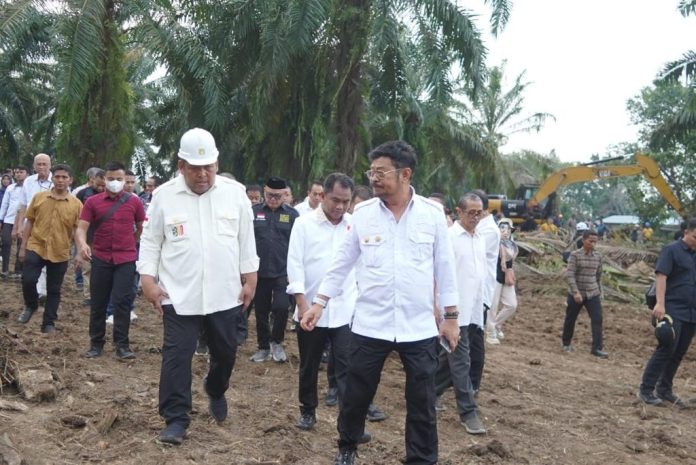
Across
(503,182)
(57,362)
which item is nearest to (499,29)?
(57,362)

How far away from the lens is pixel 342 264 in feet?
16.5

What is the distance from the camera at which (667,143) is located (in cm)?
2086

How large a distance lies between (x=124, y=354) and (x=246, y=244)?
9.08ft

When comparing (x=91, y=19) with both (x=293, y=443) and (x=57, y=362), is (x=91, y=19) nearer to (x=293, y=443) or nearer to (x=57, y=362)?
(x=57, y=362)

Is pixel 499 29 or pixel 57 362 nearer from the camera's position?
pixel 57 362

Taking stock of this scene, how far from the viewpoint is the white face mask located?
7598 millimetres

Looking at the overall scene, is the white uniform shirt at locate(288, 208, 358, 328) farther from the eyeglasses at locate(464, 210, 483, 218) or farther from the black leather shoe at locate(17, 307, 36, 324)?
the black leather shoe at locate(17, 307, 36, 324)

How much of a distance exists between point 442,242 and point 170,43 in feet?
39.2

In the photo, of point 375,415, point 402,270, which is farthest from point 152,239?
point 375,415

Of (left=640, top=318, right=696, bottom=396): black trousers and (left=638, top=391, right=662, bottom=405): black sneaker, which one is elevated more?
(left=640, top=318, right=696, bottom=396): black trousers

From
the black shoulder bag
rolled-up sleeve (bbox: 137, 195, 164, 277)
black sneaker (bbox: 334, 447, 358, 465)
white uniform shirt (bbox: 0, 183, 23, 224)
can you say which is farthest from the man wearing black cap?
white uniform shirt (bbox: 0, 183, 23, 224)

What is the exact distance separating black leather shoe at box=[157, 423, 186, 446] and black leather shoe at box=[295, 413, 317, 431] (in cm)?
104

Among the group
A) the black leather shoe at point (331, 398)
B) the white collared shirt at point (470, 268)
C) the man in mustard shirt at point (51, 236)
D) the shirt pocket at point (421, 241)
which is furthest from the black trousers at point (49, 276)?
the shirt pocket at point (421, 241)

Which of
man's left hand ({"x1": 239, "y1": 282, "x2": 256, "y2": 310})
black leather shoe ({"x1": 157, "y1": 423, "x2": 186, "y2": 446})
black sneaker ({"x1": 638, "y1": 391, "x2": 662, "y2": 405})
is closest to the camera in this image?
black leather shoe ({"x1": 157, "y1": 423, "x2": 186, "y2": 446})
